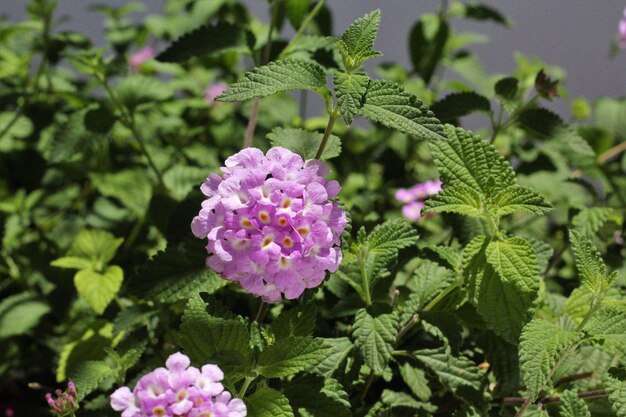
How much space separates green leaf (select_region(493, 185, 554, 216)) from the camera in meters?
0.99

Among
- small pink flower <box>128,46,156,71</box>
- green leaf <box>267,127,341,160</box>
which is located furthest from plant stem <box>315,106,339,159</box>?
small pink flower <box>128,46,156,71</box>

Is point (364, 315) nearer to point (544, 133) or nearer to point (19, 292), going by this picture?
point (544, 133)

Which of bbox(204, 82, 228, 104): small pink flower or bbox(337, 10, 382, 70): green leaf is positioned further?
bbox(204, 82, 228, 104): small pink flower

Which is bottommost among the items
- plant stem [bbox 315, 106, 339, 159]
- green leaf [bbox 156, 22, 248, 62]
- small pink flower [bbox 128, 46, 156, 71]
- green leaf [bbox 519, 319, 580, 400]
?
small pink flower [bbox 128, 46, 156, 71]

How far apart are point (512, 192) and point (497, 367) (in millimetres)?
282

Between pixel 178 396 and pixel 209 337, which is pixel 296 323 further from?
pixel 178 396

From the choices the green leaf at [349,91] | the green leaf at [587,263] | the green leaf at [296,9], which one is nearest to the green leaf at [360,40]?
the green leaf at [349,91]

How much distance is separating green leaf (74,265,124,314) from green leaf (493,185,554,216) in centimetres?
69

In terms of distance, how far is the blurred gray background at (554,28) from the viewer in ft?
9.36

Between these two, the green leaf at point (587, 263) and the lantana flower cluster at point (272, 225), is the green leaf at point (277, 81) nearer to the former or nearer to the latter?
the lantana flower cluster at point (272, 225)

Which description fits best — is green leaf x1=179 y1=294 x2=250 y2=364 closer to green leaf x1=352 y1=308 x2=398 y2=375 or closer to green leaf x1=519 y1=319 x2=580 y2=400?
green leaf x1=352 y1=308 x2=398 y2=375

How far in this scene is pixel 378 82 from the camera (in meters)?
0.98

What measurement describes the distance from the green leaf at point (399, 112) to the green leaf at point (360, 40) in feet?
0.14

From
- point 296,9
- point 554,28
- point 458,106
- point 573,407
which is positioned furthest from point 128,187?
point 554,28
